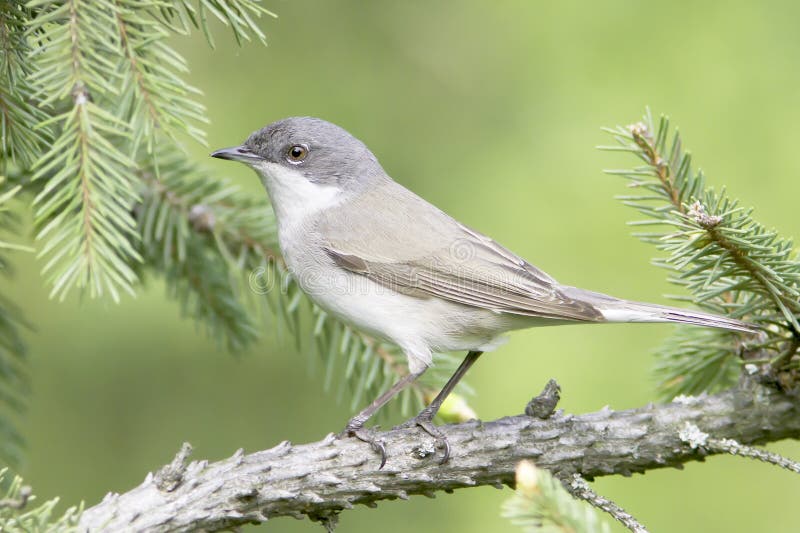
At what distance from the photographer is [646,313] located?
3326mm

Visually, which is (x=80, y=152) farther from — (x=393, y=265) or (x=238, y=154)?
(x=393, y=265)

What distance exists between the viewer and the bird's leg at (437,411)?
10.2ft

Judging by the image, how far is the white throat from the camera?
4.20 meters

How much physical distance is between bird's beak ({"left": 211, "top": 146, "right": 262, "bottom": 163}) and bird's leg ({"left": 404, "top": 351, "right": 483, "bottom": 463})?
4.80 feet

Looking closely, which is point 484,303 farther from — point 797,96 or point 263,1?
point 263,1

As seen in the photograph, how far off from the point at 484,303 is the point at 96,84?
2.03 meters

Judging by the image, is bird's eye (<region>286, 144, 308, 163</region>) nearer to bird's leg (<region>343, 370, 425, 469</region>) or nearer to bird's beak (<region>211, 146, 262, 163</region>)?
bird's beak (<region>211, 146, 262, 163</region>)

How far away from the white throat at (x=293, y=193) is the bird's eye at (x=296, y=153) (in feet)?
0.19

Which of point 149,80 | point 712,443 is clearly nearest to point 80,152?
Answer: point 149,80

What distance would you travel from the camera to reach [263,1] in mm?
4422

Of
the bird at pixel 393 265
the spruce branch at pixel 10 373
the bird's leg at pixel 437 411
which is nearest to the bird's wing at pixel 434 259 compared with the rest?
the bird at pixel 393 265

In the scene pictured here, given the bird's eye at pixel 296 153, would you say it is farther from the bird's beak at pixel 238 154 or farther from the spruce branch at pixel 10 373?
the spruce branch at pixel 10 373

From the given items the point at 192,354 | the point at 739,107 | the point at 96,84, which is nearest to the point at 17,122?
the point at 96,84

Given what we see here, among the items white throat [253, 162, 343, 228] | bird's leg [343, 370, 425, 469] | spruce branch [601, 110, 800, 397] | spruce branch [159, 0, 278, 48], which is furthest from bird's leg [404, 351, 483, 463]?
spruce branch [159, 0, 278, 48]
